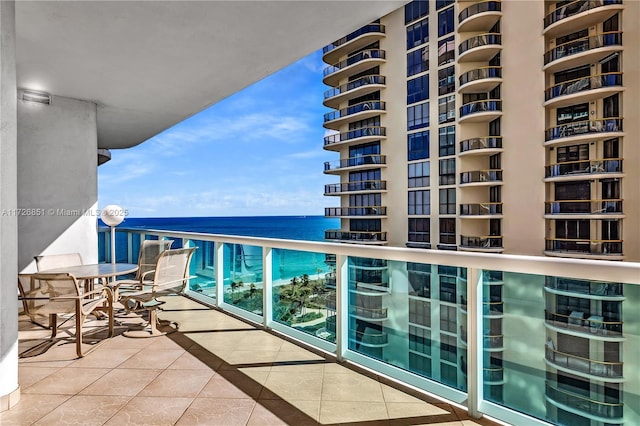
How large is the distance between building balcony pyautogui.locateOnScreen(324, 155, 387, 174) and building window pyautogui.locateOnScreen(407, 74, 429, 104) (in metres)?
4.57

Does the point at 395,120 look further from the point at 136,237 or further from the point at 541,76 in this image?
the point at 136,237

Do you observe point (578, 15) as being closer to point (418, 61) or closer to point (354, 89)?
point (418, 61)

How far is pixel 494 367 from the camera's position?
2205 mm

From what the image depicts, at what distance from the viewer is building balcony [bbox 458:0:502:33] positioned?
2097cm

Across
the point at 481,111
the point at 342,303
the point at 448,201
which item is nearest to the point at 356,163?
the point at 448,201

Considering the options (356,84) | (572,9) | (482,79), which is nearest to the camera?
(572,9)

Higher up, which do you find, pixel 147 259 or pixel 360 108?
pixel 360 108

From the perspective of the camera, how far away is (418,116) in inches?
997

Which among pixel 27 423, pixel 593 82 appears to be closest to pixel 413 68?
pixel 593 82

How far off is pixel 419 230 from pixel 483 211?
458 cm

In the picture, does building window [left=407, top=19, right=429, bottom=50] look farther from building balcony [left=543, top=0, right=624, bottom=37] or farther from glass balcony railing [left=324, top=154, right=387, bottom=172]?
glass balcony railing [left=324, top=154, right=387, bottom=172]

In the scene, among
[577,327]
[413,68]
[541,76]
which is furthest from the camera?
[413,68]

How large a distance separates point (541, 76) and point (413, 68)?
8524mm

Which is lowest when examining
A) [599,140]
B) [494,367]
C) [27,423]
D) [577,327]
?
[27,423]
